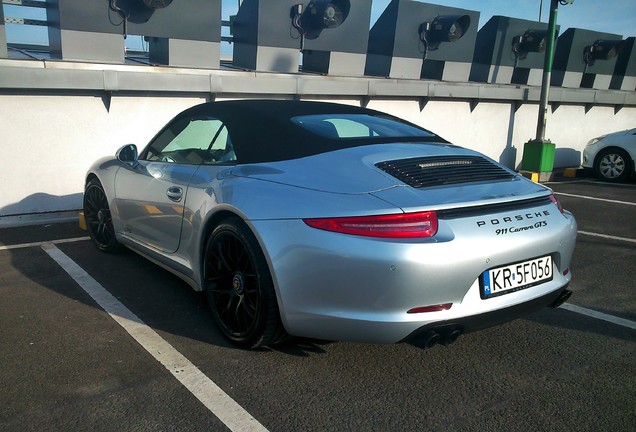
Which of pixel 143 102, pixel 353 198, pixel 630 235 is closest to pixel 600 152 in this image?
pixel 630 235

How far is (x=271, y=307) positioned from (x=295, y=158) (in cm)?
85

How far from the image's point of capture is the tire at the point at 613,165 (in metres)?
11.5

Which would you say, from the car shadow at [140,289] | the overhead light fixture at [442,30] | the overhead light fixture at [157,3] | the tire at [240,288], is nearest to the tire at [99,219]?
the car shadow at [140,289]

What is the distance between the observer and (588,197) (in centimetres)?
947

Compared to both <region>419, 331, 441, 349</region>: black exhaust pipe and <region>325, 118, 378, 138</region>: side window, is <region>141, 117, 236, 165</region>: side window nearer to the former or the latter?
<region>325, 118, 378, 138</region>: side window

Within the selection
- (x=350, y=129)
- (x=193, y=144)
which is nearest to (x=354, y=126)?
(x=350, y=129)

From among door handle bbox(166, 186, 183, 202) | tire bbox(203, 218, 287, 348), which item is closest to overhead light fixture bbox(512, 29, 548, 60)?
door handle bbox(166, 186, 183, 202)

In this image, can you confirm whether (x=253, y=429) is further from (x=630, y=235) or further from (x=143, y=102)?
(x=143, y=102)

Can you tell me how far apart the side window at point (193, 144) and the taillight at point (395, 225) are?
1148 millimetres

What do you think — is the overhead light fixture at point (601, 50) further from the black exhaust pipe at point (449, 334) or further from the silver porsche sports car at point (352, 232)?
the black exhaust pipe at point (449, 334)

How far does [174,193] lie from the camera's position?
3748 mm

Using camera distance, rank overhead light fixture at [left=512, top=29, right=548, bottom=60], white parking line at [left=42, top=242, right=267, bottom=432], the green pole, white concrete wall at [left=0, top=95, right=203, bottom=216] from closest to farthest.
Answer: white parking line at [left=42, top=242, right=267, bottom=432]
white concrete wall at [left=0, top=95, right=203, bottom=216]
the green pole
overhead light fixture at [left=512, top=29, right=548, bottom=60]

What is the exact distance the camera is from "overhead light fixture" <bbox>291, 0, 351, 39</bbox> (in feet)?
31.8

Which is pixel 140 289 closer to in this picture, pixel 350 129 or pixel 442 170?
pixel 350 129
